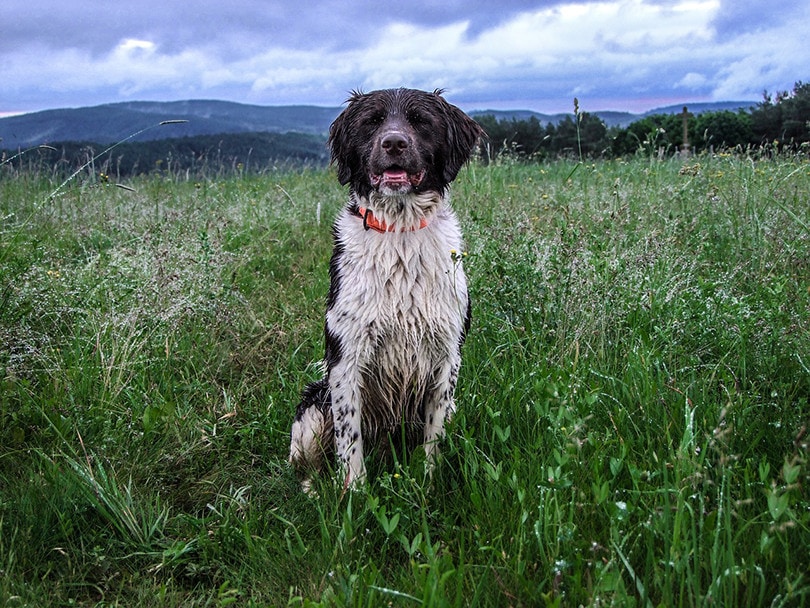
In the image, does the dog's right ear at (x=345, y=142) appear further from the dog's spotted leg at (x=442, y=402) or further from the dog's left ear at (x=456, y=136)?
the dog's spotted leg at (x=442, y=402)

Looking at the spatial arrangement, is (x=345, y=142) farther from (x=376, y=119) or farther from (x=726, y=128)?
(x=726, y=128)

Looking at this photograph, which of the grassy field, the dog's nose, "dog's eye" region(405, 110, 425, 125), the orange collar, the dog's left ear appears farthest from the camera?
the dog's left ear

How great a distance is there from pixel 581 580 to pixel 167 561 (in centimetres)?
136

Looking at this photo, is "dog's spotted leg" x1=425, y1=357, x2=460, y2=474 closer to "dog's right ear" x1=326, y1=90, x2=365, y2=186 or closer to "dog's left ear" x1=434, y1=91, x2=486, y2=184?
"dog's left ear" x1=434, y1=91, x2=486, y2=184

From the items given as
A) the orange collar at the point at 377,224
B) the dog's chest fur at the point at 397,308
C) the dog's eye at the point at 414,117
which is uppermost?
the dog's eye at the point at 414,117

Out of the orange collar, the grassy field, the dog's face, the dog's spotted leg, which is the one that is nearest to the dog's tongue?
the dog's face

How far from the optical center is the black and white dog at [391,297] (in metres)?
2.97

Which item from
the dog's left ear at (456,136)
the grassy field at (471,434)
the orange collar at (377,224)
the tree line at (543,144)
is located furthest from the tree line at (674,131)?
the orange collar at (377,224)

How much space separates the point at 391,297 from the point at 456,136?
909mm

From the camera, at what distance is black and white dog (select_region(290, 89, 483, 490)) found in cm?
297

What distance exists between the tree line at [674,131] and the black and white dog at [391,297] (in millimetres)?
4007

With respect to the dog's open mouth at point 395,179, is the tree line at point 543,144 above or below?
above

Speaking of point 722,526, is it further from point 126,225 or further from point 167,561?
point 126,225

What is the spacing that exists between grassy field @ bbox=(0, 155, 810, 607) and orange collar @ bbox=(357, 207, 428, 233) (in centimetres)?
74
